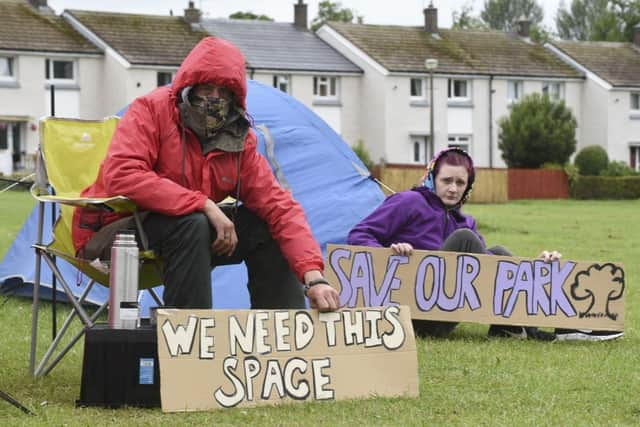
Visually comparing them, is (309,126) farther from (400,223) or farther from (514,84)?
(514,84)

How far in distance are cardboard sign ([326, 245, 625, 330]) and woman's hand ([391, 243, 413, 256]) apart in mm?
32

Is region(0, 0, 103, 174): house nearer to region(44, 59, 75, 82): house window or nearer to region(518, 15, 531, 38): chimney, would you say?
region(44, 59, 75, 82): house window

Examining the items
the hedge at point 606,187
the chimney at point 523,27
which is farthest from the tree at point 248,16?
the hedge at point 606,187

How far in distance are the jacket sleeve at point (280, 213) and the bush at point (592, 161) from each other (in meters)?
44.1

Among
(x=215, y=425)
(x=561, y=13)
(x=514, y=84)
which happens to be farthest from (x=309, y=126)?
(x=561, y=13)

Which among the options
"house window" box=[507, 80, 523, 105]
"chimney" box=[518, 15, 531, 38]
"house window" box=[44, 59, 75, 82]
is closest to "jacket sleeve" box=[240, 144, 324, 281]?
"house window" box=[44, 59, 75, 82]

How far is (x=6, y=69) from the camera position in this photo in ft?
154

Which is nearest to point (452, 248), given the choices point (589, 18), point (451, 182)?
point (451, 182)

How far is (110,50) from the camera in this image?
47719 millimetres

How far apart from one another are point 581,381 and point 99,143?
8.90 feet

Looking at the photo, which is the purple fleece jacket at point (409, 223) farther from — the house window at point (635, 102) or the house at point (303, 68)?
the house window at point (635, 102)

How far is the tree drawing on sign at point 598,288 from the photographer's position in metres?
7.17

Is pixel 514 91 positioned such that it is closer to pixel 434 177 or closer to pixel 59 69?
pixel 59 69

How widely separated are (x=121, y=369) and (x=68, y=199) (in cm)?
73
